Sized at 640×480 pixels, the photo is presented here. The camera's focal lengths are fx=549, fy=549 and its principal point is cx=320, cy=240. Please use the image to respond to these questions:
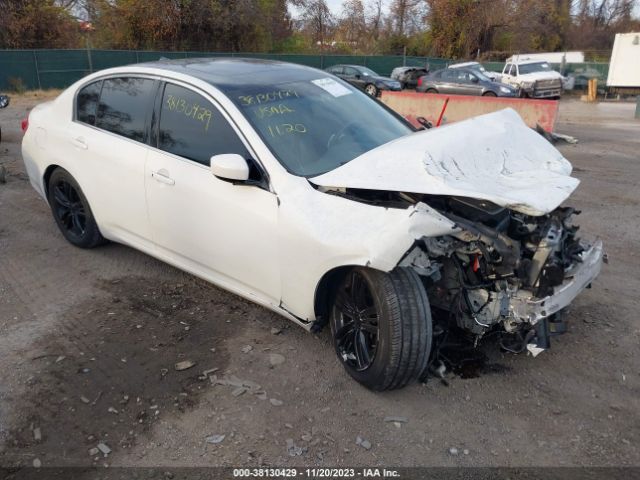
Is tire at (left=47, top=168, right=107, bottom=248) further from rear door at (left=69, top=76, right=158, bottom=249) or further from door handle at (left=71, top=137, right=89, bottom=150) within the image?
door handle at (left=71, top=137, right=89, bottom=150)

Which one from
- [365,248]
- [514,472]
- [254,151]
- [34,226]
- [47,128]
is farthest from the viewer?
[34,226]

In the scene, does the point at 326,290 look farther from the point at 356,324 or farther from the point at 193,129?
the point at 193,129

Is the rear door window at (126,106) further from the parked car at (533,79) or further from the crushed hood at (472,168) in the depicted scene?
the parked car at (533,79)

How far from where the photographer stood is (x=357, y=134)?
385cm

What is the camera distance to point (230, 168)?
10.4 ft

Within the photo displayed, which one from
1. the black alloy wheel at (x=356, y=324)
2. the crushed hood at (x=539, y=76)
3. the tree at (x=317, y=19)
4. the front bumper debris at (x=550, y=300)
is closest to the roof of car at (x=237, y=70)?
the black alloy wheel at (x=356, y=324)

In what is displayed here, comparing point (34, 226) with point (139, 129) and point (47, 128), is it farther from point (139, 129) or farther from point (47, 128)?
point (139, 129)

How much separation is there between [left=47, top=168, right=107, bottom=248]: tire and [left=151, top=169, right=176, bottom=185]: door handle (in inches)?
44.7

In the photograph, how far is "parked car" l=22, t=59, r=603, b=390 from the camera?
289cm

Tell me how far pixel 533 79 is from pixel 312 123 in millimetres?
23614

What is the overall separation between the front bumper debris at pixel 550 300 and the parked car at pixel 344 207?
0.01m

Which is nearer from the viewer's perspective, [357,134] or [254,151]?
[254,151]

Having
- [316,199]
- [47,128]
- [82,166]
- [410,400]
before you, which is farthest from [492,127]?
[47,128]

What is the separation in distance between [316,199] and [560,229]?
4.68 feet
